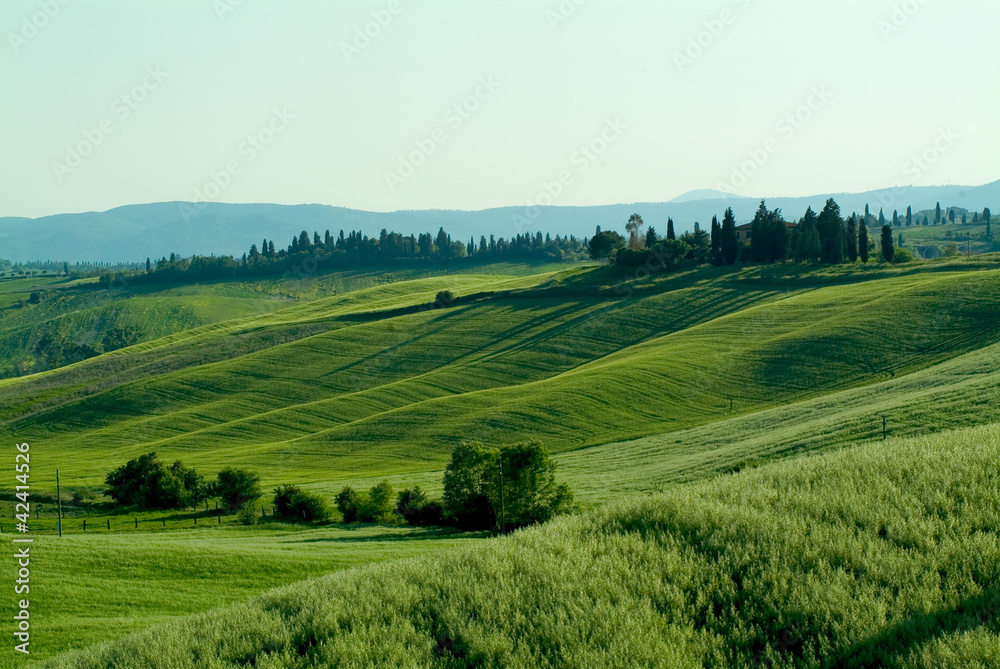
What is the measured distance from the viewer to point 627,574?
1636cm

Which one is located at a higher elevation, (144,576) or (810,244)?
(810,244)

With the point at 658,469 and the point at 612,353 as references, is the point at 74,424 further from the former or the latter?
the point at 658,469

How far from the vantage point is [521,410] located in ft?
256

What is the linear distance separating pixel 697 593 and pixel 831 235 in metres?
122

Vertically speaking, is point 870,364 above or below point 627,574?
below

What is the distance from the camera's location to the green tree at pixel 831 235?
12506 centimetres

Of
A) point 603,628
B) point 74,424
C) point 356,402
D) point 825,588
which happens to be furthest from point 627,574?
point 74,424

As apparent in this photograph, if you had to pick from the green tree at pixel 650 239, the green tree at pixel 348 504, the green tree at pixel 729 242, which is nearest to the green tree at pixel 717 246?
the green tree at pixel 729 242

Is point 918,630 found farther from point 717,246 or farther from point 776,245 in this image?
point 717,246

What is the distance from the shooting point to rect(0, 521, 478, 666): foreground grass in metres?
24.9

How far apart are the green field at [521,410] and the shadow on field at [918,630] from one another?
20cm

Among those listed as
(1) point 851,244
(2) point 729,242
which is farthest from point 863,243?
(2) point 729,242

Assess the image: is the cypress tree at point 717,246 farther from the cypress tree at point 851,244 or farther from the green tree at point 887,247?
the green tree at point 887,247

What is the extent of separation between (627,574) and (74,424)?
103 metres
